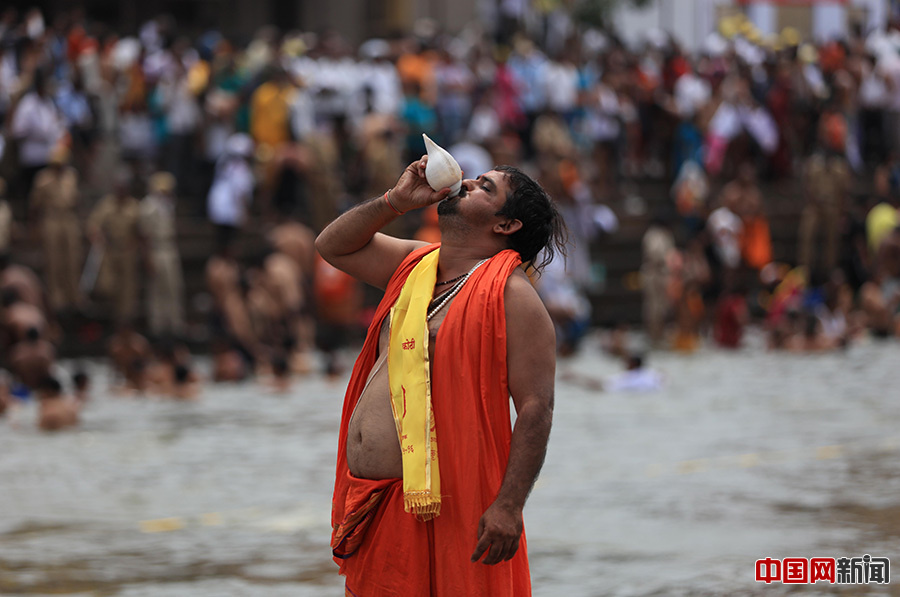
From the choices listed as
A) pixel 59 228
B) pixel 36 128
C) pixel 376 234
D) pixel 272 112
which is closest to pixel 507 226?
pixel 376 234

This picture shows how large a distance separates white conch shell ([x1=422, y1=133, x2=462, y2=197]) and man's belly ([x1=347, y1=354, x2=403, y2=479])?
0.56 metres

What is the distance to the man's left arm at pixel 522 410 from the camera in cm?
358

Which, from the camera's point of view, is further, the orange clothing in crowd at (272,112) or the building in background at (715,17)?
the building in background at (715,17)

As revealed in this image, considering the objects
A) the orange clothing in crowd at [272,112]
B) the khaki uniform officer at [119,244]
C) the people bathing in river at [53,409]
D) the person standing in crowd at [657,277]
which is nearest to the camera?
the people bathing in river at [53,409]

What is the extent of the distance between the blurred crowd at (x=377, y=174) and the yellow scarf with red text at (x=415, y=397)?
8.76 m

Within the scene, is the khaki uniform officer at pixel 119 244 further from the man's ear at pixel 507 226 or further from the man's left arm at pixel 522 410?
the man's left arm at pixel 522 410

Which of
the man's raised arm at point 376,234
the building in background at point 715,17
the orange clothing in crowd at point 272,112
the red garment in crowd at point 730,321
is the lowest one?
the red garment in crowd at point 730,321

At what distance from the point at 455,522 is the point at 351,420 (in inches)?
18.3

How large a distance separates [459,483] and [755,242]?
1634 cm

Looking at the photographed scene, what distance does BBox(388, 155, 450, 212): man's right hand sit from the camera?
151 inches

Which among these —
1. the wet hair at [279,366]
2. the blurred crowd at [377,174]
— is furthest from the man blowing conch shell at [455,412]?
the wet hair at [279,366]

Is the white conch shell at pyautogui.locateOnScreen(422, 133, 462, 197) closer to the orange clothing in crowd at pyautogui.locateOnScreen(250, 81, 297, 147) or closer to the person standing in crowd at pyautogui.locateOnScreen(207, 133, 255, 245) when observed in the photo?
the person standing in crowd at pyautogui.locateOnScreen(207, 133, 255, 245)

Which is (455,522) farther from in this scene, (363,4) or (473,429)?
(363,4)

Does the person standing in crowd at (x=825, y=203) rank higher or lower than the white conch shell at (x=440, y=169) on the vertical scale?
lower
